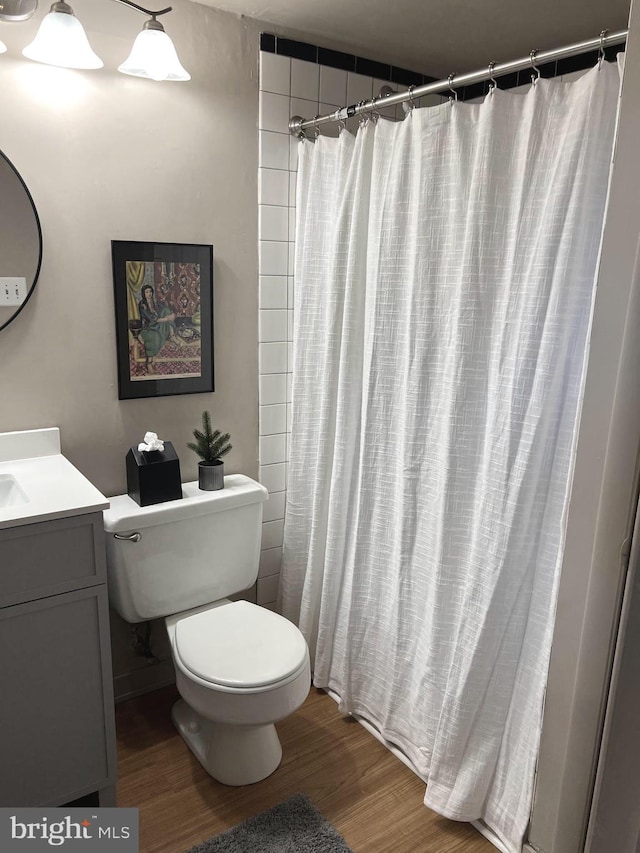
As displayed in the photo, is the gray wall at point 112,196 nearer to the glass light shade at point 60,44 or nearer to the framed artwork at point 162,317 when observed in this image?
the framed artwork at point 162,317

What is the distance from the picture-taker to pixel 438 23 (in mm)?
2008

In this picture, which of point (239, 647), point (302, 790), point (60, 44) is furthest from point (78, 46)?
point (302, 790)

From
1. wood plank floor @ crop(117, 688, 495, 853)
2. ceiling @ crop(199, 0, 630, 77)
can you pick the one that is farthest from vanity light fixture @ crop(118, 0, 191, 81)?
wood plank floor @ crop(117, 688, 495, 853)

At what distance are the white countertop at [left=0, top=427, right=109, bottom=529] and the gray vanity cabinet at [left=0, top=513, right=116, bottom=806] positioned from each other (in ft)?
0.10

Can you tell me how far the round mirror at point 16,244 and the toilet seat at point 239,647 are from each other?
3.39ft

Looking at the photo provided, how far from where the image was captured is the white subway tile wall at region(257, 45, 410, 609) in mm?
2162

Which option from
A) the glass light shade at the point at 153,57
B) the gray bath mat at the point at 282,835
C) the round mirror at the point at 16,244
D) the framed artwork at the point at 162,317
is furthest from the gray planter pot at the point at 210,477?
the glass light shade at the point at 153,57

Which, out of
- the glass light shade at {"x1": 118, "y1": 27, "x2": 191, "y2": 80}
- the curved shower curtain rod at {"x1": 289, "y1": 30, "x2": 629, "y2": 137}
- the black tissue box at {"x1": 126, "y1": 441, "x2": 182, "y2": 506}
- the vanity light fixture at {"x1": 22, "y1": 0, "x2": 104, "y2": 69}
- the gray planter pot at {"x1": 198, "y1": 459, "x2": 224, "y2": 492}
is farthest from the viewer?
the gray planter pot at {"x1": 198, "y1": 459, "x2": 224, "y2": 492}

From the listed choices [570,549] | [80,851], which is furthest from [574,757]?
[80,851]

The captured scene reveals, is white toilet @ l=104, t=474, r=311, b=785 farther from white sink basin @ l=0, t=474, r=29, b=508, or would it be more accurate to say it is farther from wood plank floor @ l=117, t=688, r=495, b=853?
white sink basin @ l=0, t=474, r=29, b=508

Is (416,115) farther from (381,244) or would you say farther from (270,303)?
(270,303)

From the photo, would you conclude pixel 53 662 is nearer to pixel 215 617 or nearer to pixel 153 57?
pixel 215 617

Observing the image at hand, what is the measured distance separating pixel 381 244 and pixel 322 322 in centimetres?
37

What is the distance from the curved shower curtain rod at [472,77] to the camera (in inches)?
52.6
